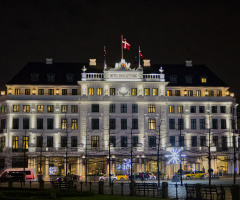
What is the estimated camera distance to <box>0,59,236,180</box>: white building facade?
94.9 m

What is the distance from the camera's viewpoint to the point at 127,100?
3841 inches

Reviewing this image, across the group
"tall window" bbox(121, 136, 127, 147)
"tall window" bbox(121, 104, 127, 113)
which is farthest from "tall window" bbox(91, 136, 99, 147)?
"tall window" bbox(121, 104, 127, 113)

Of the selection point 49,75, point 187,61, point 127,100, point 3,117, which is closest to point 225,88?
point 187,61

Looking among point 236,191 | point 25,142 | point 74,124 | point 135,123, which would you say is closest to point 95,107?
Answer: point 74,124

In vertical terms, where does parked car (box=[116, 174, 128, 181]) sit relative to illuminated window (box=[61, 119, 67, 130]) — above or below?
below

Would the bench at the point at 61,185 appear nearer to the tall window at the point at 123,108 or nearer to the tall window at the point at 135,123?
the tall window at the point at 135,123

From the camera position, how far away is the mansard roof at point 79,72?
99.4 meters

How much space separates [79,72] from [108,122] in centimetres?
1231

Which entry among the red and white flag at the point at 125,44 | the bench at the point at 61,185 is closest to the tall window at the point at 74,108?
the red and white flag at the point at 125,44

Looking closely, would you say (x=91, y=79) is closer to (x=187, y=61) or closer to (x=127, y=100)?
(x=127, y=100)

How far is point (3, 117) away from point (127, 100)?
21.9 meters

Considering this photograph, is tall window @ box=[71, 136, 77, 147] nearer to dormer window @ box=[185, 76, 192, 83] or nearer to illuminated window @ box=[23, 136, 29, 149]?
illuminated window @ box=[23, 136, 29, 149]

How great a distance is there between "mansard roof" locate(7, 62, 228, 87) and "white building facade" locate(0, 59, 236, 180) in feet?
1.18

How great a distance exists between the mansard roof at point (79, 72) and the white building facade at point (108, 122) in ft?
1.18
